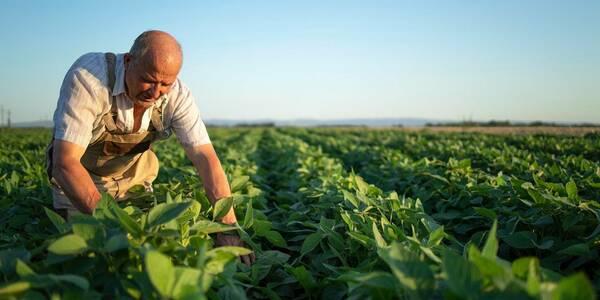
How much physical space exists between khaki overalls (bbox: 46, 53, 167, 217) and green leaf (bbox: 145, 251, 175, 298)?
1699mm

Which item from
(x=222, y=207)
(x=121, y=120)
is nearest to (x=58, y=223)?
(x=222, y=207)

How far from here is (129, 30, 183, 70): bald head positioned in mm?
2184

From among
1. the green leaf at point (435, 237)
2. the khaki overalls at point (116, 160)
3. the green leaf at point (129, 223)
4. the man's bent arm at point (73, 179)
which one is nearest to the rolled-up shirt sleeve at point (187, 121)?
the khaki overalls at point (116, 160)

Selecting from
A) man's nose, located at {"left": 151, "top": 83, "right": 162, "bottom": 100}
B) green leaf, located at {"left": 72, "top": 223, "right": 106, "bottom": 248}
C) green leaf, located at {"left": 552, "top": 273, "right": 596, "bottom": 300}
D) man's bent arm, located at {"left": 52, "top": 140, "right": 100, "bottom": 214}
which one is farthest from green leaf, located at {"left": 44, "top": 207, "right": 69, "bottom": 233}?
green leaf, located at {"left": 552, "top": 273, "right": 596, "bottom": 300}

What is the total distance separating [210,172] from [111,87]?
0.76 m

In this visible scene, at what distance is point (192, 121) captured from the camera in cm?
273

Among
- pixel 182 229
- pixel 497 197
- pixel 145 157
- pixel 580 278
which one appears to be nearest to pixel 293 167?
pixel 145 157

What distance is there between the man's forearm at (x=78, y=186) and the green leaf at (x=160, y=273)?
1174 millimetres

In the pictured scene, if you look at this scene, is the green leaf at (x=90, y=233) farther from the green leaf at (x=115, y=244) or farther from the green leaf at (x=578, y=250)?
the green leaf at (x=578, y=250)

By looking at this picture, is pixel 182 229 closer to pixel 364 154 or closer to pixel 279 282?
pixel 279 282

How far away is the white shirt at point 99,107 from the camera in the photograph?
2.25 meters

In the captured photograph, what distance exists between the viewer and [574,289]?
0.95 meters

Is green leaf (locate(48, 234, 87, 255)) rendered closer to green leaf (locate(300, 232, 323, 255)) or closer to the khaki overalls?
green leaf (locate(300, 232, 323, 255))

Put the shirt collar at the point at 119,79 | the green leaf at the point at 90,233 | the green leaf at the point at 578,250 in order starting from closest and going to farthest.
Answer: the green leaf at the point at 90,233 < the green leaf at the point at 578,250 < the shirt collar at the point at 119,79
